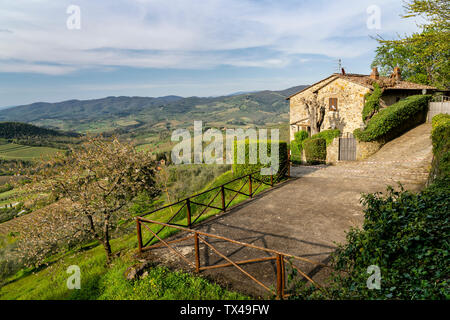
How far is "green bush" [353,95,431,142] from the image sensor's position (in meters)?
18.2

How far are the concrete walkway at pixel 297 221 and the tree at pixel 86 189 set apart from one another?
3322 millimetres

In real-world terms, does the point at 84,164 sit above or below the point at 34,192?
above

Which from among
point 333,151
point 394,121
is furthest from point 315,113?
point 394,121

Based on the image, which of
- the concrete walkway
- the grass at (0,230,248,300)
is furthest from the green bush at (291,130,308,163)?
the grass at (0,230,248,300)

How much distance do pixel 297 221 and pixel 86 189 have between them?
736 centimetres

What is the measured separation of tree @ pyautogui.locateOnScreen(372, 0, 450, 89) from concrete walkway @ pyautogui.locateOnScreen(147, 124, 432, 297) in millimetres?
5938

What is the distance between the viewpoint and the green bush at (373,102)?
68.1ft

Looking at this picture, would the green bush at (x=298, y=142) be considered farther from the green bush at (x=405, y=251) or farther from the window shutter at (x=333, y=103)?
the green bush at (x=405, y=251)

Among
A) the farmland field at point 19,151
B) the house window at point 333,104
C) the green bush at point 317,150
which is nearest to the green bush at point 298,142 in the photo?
the house window at point 333,104

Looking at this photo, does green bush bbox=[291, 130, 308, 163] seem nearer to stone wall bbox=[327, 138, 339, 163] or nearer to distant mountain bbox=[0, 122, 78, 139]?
stone wall bbox=[327, 138, 339, 163]

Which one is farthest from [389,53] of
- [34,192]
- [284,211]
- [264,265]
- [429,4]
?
[34,192]
